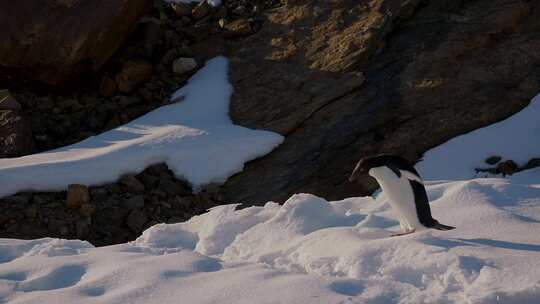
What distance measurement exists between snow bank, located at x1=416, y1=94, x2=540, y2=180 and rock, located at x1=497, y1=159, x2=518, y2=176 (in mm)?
116

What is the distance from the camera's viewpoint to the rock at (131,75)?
1148 cm

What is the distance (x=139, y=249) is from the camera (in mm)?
6078

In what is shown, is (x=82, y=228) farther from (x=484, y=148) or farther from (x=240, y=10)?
(x=240, y=10)

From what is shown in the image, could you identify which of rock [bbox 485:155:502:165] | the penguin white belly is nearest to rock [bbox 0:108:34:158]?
the penguin white belly

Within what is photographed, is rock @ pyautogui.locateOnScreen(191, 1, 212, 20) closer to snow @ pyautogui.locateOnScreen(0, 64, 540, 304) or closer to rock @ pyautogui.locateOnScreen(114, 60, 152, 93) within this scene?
rock @ pyautogui.locateOnScreen(114, 60, 152, 93)

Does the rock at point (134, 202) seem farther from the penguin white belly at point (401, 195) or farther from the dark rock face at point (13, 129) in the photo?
the penguin white belly at point (401, 195)

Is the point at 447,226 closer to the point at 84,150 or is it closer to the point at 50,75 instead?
the point at 84,150

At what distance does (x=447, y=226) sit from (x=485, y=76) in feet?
16.1

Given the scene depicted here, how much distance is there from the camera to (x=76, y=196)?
27.9ft

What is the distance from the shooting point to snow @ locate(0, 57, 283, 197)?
8.72m

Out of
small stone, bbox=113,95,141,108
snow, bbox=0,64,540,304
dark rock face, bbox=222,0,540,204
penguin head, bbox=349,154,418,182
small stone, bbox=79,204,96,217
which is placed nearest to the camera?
snow, bbox=0,64,540,304

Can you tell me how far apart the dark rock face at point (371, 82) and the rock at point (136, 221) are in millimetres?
1033

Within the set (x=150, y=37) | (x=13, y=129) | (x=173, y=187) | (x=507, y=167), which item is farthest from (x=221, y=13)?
(x=507, y=167)

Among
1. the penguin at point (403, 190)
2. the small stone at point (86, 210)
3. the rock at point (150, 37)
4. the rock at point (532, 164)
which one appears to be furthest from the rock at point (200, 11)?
the penguin at point (403, 190)
